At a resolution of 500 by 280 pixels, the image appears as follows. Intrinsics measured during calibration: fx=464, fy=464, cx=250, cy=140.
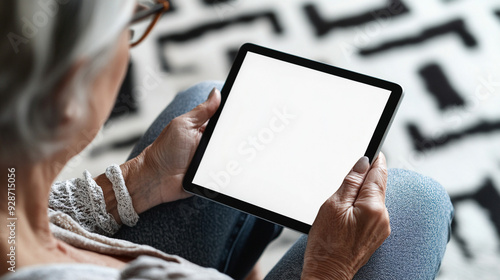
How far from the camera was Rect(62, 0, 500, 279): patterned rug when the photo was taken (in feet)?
3.29

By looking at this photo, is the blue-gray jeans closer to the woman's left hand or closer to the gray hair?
the woman's left hand

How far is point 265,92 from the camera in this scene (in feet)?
2.28

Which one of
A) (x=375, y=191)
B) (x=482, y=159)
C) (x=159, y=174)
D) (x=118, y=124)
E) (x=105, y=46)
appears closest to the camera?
(x=105, y=46)

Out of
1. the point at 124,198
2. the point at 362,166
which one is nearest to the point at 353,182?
the point at 362,166

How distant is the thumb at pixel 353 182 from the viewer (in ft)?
1.94

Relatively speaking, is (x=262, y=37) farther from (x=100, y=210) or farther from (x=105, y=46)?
(x=105, y=46)

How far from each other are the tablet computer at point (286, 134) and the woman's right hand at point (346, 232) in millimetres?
47

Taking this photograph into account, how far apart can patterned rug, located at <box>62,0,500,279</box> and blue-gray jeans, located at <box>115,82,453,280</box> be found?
36 cm

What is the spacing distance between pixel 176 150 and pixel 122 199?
10 centimetres

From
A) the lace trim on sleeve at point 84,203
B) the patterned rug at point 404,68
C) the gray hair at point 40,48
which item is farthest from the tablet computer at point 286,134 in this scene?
the patterned rug at point 404,68

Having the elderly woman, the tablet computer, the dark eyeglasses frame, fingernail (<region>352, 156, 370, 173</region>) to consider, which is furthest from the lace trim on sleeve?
fingernail (<region>352, 156, 370, 173</region>)

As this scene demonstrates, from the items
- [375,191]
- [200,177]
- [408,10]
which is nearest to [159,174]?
[200,177]

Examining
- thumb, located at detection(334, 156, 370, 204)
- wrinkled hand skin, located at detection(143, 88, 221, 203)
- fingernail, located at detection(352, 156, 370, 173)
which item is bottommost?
thumb, located at detection(334, 156, 370, 204)

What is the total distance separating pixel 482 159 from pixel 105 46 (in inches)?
36.4
